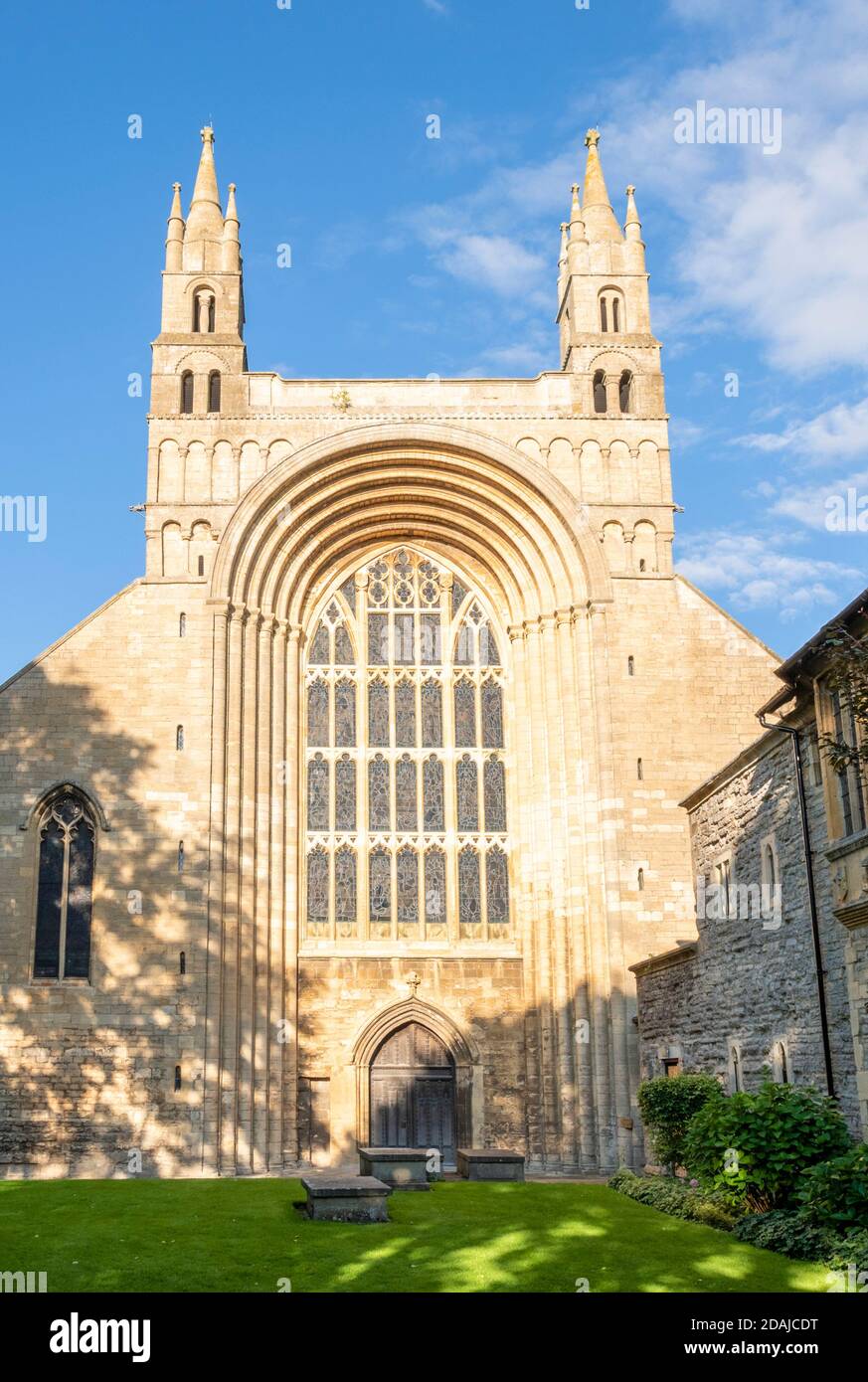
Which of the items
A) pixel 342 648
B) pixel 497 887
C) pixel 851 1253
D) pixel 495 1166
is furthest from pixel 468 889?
pixel 851 1253

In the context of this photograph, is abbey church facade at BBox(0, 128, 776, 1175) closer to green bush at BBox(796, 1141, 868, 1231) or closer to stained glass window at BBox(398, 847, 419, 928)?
stained glass window at BBox(398, 847, 419, 928)

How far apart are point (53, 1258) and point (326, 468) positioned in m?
19.3

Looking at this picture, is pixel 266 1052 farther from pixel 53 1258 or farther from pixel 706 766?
pixel 53 1258

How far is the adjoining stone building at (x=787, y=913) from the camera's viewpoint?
52.2ft

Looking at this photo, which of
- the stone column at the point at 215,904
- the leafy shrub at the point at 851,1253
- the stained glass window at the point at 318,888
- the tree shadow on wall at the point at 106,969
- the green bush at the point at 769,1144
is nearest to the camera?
the leafy shrub at the point at 851,1253

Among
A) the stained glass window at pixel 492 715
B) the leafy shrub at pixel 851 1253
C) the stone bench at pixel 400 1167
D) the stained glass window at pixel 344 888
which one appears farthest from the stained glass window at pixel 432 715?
the leafy shrub at pixel 851 1253

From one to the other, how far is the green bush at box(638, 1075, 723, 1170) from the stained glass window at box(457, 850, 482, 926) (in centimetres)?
859

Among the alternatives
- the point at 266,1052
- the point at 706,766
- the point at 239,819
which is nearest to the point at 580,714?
the point at 706,766

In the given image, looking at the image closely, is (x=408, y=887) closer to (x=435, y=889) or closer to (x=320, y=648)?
(x=435, y=889)

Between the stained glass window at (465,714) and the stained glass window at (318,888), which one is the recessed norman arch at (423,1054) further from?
the stained glass window at (465,714)

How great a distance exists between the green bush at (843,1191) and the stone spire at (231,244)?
23830mm

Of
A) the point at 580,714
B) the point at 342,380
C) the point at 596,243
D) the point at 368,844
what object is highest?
the point at 596,243

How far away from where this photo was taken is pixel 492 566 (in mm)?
30750

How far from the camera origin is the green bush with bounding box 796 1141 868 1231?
13102 millimetres
